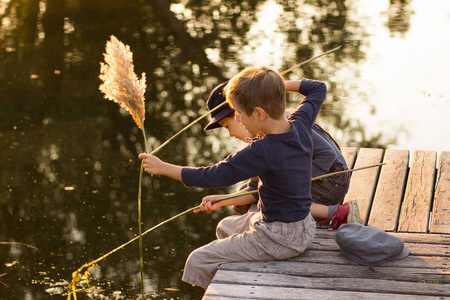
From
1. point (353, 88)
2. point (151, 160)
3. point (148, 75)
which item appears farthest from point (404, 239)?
point (148, 75)

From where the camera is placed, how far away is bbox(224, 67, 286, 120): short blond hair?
2.86 metres

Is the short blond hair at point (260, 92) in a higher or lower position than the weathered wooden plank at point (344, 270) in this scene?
higher

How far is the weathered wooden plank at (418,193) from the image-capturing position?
3.77 meters

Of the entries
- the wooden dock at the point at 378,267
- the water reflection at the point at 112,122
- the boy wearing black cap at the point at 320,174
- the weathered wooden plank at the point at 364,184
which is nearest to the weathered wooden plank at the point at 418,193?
the wooden dock at the point at 378,267

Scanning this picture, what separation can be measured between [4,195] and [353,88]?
378cm

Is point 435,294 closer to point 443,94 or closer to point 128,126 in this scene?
point 128,126

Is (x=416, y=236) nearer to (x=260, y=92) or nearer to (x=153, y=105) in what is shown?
(x=260, y=92)

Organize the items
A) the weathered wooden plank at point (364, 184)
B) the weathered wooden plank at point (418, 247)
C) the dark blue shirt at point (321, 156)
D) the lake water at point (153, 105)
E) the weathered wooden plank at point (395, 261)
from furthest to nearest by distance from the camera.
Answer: the lake water at point (153, 105), the weathered wooden plank at point (364, 184), the dark blue shirt at point (321, 156), the weathered wooden plank at point (418, 247), the weathered wooden plank at point (395, 261)

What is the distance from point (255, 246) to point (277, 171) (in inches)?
15.8

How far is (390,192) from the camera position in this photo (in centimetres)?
417

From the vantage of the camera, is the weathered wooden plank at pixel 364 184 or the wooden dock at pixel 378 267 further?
the weathered wooden plank at pixel 364 184

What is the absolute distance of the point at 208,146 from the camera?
6.27m

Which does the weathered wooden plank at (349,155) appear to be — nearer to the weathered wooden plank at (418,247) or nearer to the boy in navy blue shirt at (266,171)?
the weathered wooden plank at (418,247)

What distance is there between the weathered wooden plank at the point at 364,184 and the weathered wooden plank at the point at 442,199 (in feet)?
1.13
